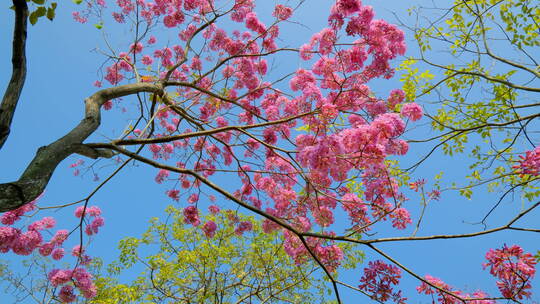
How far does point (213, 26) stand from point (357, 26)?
10.5 ft

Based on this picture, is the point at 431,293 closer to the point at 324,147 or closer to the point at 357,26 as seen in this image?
the point at 324,147

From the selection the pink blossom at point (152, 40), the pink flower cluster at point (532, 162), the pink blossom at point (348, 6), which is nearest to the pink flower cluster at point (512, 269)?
the pink flower cluster at point (532, 162)

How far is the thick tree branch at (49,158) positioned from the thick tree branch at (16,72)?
0.33m

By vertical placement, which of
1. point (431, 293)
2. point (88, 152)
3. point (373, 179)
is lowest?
point (431, 293)

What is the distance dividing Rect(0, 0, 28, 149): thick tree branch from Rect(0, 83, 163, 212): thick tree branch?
1.07ft

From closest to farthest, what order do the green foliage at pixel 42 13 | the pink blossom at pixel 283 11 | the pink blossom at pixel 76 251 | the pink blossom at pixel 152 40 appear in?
the green foliage at pixel 42 13 < the pink blossom at pixel 76 251 < the pink blossom at pixel 283 11 < the pink blossom at pixel 152 40

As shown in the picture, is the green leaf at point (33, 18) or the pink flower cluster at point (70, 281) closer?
the green leaf at point (33, 18)

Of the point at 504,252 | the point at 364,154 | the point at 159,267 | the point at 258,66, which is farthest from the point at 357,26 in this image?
the point at 159,267

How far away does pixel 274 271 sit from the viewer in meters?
8.27

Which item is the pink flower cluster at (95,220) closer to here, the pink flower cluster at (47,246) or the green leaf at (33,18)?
the pink flower cluster at (47,246)

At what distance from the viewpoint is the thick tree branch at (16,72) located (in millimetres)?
2768

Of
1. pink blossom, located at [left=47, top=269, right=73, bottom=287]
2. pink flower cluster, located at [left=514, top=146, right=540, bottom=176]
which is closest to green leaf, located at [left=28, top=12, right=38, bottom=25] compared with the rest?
pink blossom, located at [left=47, top=269, right=73, bottom=287]

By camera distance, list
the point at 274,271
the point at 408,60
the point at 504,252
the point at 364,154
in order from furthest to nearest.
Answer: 1. the point at 274,271
2. the point at 408,60
3. the point at 364,154
4. the point at 504,252

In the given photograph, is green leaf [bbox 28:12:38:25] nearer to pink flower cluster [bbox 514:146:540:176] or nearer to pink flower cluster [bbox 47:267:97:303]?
pink flower cluster [bbox 47:267:97:303]
